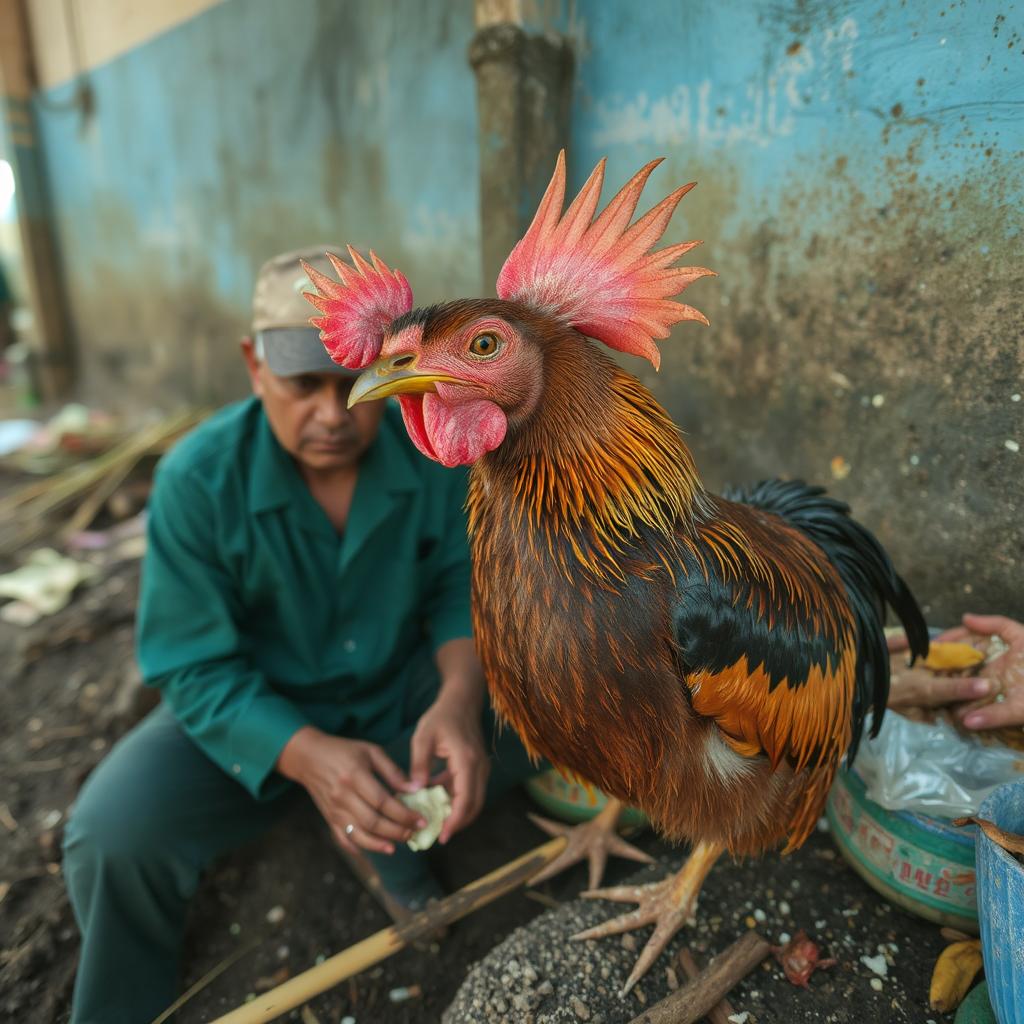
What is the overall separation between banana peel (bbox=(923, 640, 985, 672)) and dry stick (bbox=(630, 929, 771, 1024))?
0.88 metres

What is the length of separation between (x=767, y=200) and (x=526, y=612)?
1788 millimetres

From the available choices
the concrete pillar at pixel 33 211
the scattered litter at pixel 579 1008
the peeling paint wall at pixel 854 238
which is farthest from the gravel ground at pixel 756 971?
the concrete pillar at pixel 33 211

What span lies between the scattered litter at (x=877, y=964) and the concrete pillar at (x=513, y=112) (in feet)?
8.58

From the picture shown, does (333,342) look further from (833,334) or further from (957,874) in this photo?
(957,874)

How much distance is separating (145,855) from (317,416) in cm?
126

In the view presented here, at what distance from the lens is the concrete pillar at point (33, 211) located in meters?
7.48

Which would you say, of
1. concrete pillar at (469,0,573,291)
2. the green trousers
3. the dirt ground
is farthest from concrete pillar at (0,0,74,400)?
the green trousers

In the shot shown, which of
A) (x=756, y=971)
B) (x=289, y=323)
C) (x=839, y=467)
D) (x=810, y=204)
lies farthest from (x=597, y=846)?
(x=810, y=204)

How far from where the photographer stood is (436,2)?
324cm

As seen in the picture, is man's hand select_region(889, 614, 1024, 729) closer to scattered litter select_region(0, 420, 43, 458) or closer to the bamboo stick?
the bamboo stick

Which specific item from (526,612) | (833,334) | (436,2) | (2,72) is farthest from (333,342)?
(2,72)

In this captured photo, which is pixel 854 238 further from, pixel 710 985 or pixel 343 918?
pixel 343 918

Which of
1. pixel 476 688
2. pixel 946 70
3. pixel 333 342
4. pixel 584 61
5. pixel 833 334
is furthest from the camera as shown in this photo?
pixel 584 61

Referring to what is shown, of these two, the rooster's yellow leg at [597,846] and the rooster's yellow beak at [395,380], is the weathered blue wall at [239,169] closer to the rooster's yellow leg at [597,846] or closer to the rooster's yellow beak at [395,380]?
the rooster's yellow beak at [395,380]
